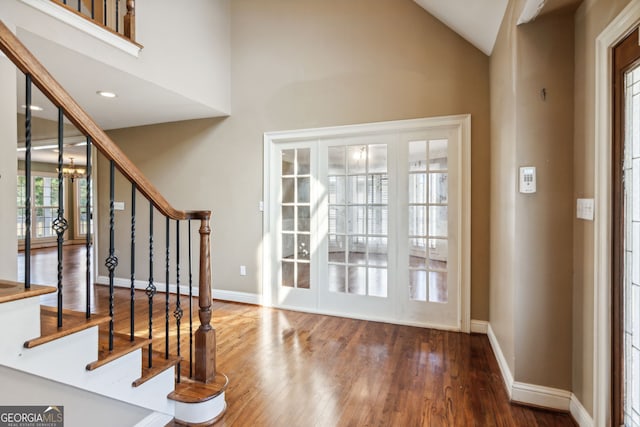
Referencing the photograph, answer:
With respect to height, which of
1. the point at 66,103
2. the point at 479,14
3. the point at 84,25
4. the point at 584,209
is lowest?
the point at 584,209

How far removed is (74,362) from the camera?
1.33 metres

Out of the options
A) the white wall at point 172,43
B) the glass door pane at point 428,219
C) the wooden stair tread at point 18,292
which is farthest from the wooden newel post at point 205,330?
the glass door pane at point 428,219

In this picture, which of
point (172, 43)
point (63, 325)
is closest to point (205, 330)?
point (63, 325)

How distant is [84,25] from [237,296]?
3017 mm

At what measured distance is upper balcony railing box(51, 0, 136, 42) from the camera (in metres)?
2.76

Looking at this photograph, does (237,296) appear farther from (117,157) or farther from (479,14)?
(479,14)

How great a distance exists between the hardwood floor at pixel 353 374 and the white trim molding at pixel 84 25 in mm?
2510

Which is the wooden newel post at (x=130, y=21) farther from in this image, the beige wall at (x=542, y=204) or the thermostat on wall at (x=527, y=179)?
the thermostat on wall at (x=527, y=179)

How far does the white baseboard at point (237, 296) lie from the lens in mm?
3953

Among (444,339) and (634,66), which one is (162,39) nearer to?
(634,66)

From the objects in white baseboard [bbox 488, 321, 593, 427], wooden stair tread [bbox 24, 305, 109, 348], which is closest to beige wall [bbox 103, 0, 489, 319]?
white baseboard [bbox 488, 321, 593, 427]

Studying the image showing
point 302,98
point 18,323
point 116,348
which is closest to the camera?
point 18,323

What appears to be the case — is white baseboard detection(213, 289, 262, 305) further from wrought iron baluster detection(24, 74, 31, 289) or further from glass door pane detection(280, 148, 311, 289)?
wrought iron baluster detection(24, 74, 31, 289)

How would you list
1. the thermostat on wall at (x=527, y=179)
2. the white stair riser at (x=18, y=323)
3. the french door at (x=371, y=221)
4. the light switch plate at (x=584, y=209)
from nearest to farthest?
1. the white stair riser at (x=18, y=323)
2. the light switch plate at (x=584, y=209)
3. the thermostat on wall at (x=527, y=179)
4. the french door at (x=371, y=221)
